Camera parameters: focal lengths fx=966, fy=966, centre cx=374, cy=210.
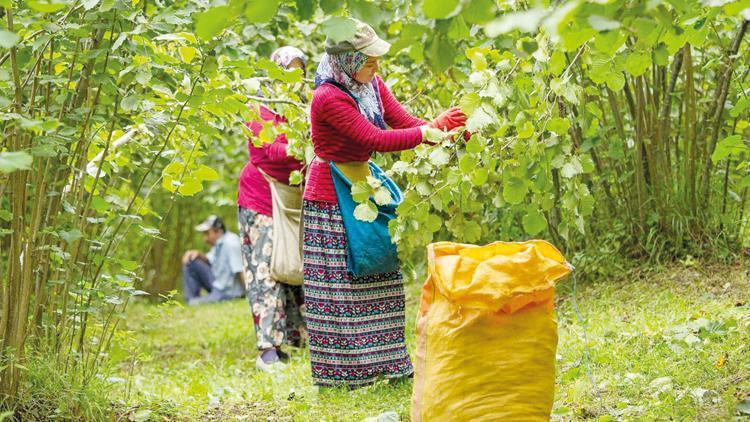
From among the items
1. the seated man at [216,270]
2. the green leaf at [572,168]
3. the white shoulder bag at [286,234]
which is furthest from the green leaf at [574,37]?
the seated man at [216,270]

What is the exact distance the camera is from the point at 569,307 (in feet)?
19.1

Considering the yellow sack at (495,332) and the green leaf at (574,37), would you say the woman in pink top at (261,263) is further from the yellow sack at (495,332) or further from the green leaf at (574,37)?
the green leaf at (574,37)

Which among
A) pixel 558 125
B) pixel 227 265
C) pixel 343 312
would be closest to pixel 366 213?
pixel 343 312

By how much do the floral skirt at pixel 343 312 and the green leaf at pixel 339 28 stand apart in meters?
2.05

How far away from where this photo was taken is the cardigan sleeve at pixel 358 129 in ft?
13.1

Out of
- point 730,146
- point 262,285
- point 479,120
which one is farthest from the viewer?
point 262,285

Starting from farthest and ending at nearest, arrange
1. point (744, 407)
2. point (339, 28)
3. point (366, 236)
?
point (366, 236), point (744, 407), point (339, 28)

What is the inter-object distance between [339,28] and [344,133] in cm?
180

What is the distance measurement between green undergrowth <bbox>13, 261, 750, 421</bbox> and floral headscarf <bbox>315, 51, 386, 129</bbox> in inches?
47.4

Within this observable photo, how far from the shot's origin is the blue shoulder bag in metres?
4.22

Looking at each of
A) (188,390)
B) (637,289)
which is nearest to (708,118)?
(637,289)

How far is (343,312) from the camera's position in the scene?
4.36 metres

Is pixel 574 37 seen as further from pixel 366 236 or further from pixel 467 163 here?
pixel 366 236

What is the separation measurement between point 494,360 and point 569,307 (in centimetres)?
287
